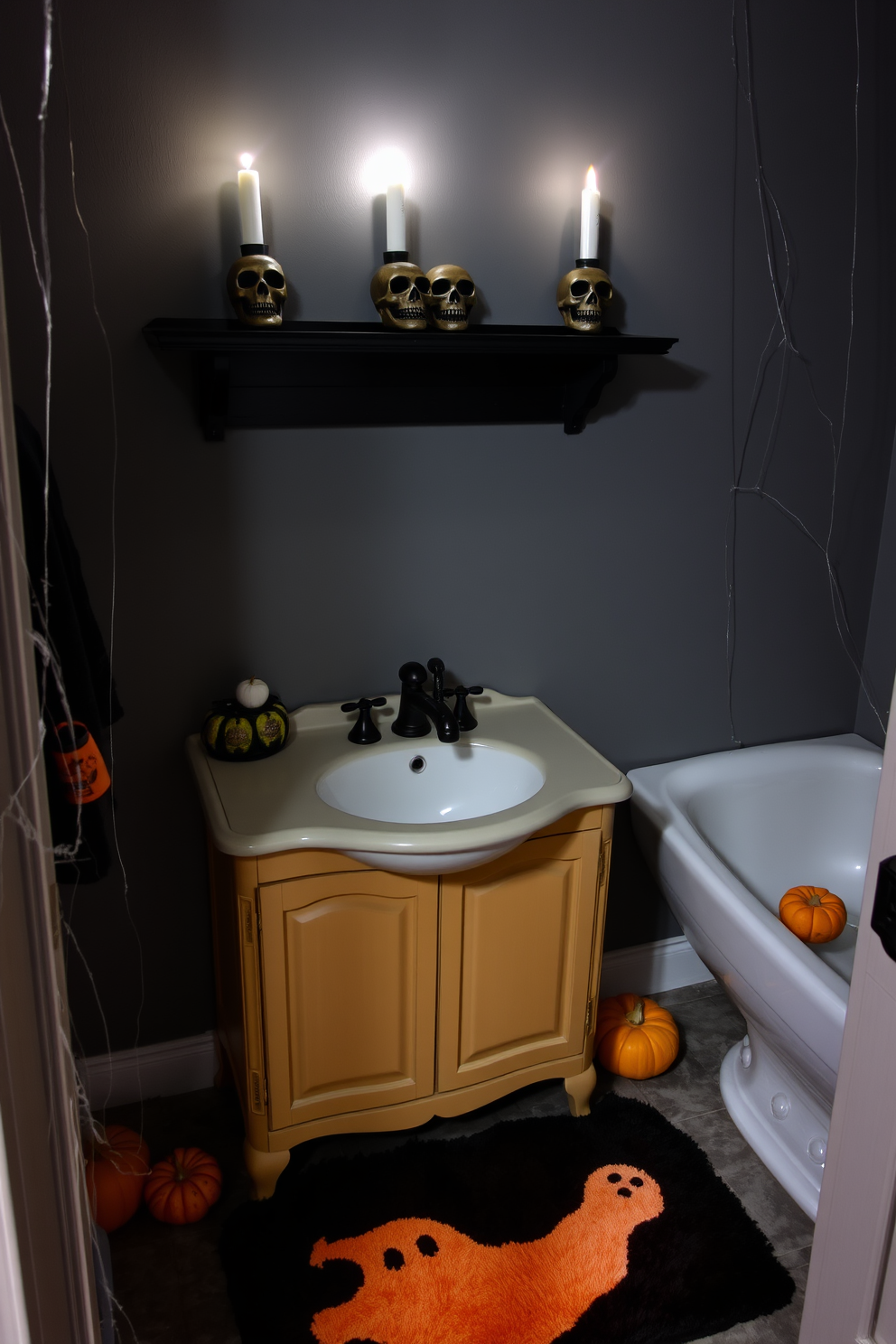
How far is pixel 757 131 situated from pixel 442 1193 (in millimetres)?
2138

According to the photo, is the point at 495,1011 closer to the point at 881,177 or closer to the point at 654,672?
the point at 654,672

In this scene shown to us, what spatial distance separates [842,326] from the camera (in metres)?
2.19

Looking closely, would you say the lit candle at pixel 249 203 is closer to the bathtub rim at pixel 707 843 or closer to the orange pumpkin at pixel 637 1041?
the bathtub rim at pixel 707 843

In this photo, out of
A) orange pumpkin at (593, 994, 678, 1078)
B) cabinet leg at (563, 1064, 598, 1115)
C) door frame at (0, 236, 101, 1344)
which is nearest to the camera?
door frame at (0, 236, 101, 1344)

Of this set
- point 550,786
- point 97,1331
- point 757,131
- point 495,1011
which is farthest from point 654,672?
point 97,1331

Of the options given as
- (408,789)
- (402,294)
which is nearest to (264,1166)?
(408,789)

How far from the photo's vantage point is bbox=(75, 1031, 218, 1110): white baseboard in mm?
1985

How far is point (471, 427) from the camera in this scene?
1.91 meters

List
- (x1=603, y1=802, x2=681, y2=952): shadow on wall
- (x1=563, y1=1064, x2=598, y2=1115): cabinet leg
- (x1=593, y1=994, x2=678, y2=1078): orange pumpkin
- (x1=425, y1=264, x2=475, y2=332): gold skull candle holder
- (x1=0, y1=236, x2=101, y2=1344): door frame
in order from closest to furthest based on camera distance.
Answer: (x1=0, y1=236, x2=101, y2=1344): door frame < (x1=425, y1=264, x2=475, y2=332): gold skull candle holder < (x1=563, y1=1064, x2=598, y2=1115): cabinet leg < (x1=593, y1=994, x2=678, y2=1078): orange pumpkin < (x1=603, y1=802, x2=681, y2=952): shadow on wall

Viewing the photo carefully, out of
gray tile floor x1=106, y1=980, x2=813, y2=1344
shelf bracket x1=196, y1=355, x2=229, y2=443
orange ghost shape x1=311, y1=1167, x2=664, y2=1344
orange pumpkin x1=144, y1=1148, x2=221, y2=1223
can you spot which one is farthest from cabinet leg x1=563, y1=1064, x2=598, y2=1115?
shelf bracket x1=196, y1=355, x2=229, y2=443

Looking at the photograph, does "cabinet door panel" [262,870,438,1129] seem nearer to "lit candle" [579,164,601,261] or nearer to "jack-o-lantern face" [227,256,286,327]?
"jack-o-lantern face" [227,256,286,327]

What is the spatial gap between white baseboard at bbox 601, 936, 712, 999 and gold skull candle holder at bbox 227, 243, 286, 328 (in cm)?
161

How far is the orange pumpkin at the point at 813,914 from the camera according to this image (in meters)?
2.05

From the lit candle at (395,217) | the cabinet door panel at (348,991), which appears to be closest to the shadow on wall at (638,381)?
the lit candle at (395,217)
